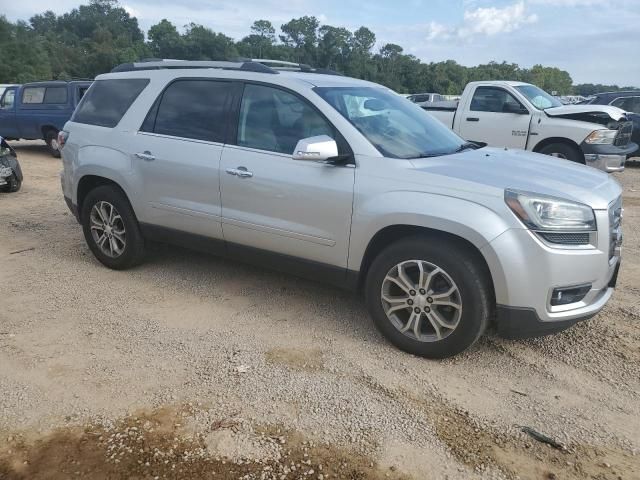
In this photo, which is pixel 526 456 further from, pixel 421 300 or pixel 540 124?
pixel 540 124

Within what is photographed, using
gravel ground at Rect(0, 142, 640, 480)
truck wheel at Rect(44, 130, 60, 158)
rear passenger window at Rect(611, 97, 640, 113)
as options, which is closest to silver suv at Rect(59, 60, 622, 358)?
gravel ground at Rect(0, 142, 640, 480)

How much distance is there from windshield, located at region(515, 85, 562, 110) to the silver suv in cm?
639

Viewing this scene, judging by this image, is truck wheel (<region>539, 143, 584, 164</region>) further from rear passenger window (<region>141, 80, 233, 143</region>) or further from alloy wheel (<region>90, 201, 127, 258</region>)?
alloy wheel (<region>90, 201, 127, 258</region>)

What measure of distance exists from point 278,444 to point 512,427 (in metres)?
1.21

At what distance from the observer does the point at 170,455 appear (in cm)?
259

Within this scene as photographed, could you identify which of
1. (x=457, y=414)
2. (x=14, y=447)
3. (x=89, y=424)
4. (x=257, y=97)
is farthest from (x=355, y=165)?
(x=14, y=447)

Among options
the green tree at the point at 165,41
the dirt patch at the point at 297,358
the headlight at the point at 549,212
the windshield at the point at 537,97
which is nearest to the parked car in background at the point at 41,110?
the windshield at the point at 537,97

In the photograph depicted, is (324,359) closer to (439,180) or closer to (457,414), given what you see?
(457,414)

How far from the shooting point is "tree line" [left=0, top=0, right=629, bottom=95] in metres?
57.1

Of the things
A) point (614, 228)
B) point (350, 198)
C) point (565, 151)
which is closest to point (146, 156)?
point (350, 198)

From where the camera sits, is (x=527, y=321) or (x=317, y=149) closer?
(x=527, y=321)

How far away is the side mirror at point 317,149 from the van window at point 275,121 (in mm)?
255

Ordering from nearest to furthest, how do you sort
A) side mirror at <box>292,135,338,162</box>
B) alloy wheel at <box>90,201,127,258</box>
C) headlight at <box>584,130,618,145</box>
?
side mirror at <box>292,135,338,162</box> → alloy wheel at <box>90,201,127,258</box> → headlight at <box>584,130,618,145</box>

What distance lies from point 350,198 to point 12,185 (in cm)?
751
